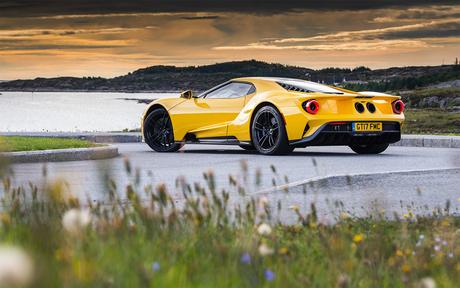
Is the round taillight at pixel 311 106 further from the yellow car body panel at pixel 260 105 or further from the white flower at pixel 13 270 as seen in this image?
the white flower at pixel 13 270

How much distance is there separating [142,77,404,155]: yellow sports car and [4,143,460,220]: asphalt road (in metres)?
0.33

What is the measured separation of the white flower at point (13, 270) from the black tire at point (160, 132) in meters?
15.5

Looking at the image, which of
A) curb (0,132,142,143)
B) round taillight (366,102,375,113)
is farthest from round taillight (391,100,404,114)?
curb (0,132,142,143)

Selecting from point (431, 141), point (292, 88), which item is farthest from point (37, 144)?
point (431, 141)

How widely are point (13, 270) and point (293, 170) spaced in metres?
11.2

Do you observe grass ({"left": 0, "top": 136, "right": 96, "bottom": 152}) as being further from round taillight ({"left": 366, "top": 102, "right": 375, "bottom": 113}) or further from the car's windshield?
round taillight ({"left": 366, "top": 102, "right": 375, "bottom": 113})

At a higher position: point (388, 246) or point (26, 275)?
point (26, 275)

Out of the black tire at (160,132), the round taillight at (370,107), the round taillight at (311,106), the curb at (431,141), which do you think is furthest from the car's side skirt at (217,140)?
the curb at (431,141)

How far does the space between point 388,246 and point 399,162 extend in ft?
32.0

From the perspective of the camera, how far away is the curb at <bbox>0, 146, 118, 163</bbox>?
15.2m

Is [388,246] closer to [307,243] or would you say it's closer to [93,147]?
[307,243]

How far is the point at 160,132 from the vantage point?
60.8ft

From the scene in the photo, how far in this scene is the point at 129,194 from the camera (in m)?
5.47

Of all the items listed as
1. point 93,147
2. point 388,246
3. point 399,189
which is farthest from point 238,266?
point 93,147
